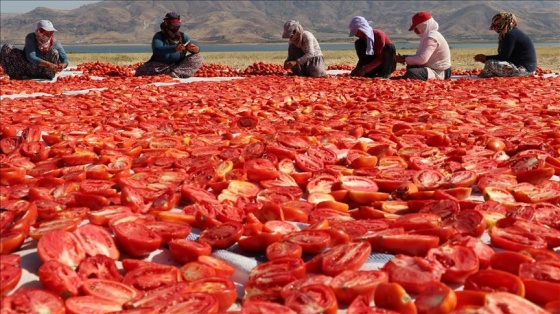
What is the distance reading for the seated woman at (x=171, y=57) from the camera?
41.1 ft

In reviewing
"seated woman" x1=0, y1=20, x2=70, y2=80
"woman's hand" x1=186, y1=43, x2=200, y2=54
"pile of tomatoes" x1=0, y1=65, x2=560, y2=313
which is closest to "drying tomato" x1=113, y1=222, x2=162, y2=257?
"pile of tomatoes" x1=0, y1=65, x2=560, y2=313

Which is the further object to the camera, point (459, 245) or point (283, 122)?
point (283, 122)

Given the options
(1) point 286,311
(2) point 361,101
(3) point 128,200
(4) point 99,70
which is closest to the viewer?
(1) point 286,311

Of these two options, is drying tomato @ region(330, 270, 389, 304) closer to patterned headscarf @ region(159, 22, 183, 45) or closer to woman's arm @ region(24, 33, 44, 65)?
woman's arm @ region(24, 33, 44, 65)

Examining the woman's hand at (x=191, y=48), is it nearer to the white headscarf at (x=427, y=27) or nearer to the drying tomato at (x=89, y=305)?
the white headscarf at (x=427, y=27)

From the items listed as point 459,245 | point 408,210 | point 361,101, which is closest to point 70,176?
point 408,210

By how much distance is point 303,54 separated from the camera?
1308cm

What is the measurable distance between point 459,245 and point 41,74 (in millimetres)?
11410

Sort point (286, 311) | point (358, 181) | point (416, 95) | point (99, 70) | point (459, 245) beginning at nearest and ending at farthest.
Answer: point (286, 311), point (459, 245), point (358, 181), point (416, 95), point (99, 70)

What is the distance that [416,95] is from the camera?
8523 mm

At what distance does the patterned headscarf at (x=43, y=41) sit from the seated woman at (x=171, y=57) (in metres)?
2.18

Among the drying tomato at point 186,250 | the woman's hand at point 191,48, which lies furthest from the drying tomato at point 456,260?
the woman's hand at point 191,48

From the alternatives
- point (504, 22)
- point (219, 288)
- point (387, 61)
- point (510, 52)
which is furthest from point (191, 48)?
point (219, 288)

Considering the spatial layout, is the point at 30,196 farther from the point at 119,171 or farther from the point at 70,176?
the point at 119,171
